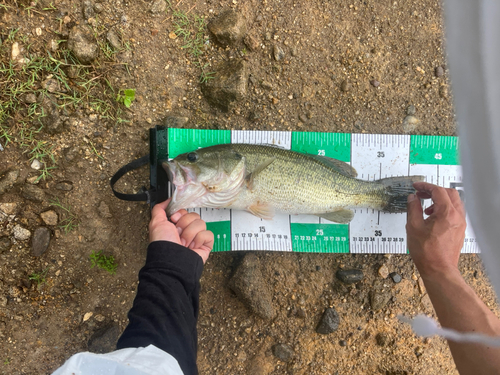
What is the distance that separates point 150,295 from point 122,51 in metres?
2.72

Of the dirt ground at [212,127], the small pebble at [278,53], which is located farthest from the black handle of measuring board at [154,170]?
the small pebble at [278,53]

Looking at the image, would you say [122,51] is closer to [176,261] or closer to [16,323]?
[176,261]

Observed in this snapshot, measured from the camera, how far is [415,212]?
3031mm

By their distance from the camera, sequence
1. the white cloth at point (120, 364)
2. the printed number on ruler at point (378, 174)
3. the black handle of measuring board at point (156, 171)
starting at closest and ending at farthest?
the white cloth at point (120, 364)
the black handle of measuring board at point (156, 171)
the printed number on ruler at point (378, 174)

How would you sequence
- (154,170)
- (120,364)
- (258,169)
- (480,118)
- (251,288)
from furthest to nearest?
(251,288) < (154,170) < (258,169) < (480,118) < (120,364)

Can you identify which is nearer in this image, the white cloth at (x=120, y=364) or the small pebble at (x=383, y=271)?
the white cloth at (x=120, y=364)

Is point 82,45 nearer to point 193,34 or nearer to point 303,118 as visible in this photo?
point 193,34

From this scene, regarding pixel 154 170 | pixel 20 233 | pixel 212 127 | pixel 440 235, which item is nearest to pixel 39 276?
pixel 20 233

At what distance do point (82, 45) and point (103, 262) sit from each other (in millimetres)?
2413

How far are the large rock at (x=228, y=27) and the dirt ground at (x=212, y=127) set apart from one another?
10 cm

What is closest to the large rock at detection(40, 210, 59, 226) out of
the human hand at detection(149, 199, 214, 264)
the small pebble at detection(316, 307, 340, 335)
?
the human hand at detection(149, 199, 214, 264)

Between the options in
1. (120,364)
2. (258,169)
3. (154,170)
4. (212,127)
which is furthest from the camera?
(212,127)

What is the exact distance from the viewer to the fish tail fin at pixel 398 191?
331 cm

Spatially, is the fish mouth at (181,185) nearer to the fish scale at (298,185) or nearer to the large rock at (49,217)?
the fish scale at (298,185)
